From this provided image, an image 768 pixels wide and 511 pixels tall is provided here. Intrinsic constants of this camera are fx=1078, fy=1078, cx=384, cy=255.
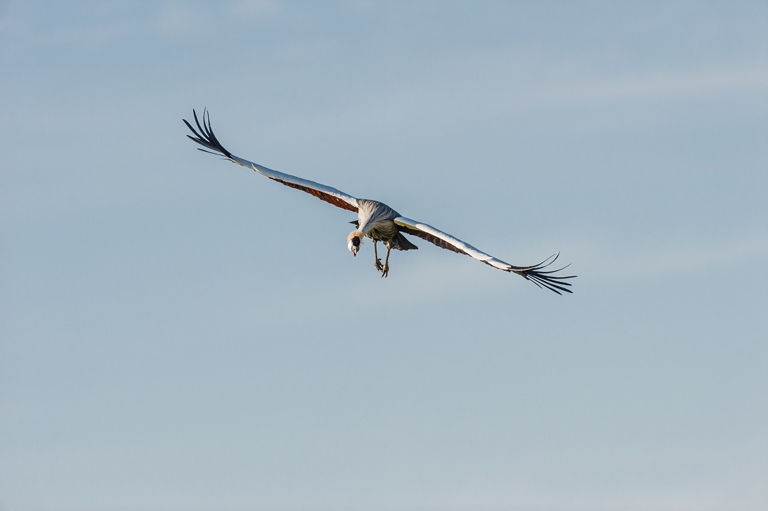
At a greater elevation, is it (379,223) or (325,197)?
(325,197)

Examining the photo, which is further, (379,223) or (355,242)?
(379,223)

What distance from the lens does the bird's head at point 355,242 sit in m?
47.6

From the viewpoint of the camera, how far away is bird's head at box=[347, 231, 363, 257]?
47594 mm

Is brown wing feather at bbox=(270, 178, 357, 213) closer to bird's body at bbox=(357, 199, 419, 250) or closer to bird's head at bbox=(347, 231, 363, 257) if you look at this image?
bird's body at bbox=(357, 199, 419, 250)

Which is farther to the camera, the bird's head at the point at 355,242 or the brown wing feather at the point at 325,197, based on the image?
the brown wing feather at the point at 325,197

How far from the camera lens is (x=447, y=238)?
1818 inches

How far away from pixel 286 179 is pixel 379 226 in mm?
5944

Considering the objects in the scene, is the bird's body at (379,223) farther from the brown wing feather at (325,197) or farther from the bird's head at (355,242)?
the brown wing feather at (325,197)

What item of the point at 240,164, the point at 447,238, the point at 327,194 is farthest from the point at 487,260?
the point at 240,164

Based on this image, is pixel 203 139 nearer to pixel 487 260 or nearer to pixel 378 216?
pixel 378 216

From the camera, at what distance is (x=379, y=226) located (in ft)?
159

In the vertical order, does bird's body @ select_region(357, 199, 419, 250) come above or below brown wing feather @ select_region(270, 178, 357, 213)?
below

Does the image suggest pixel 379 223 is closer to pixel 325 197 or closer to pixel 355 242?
pixel 355 242

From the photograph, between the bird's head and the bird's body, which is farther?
the bird's body
